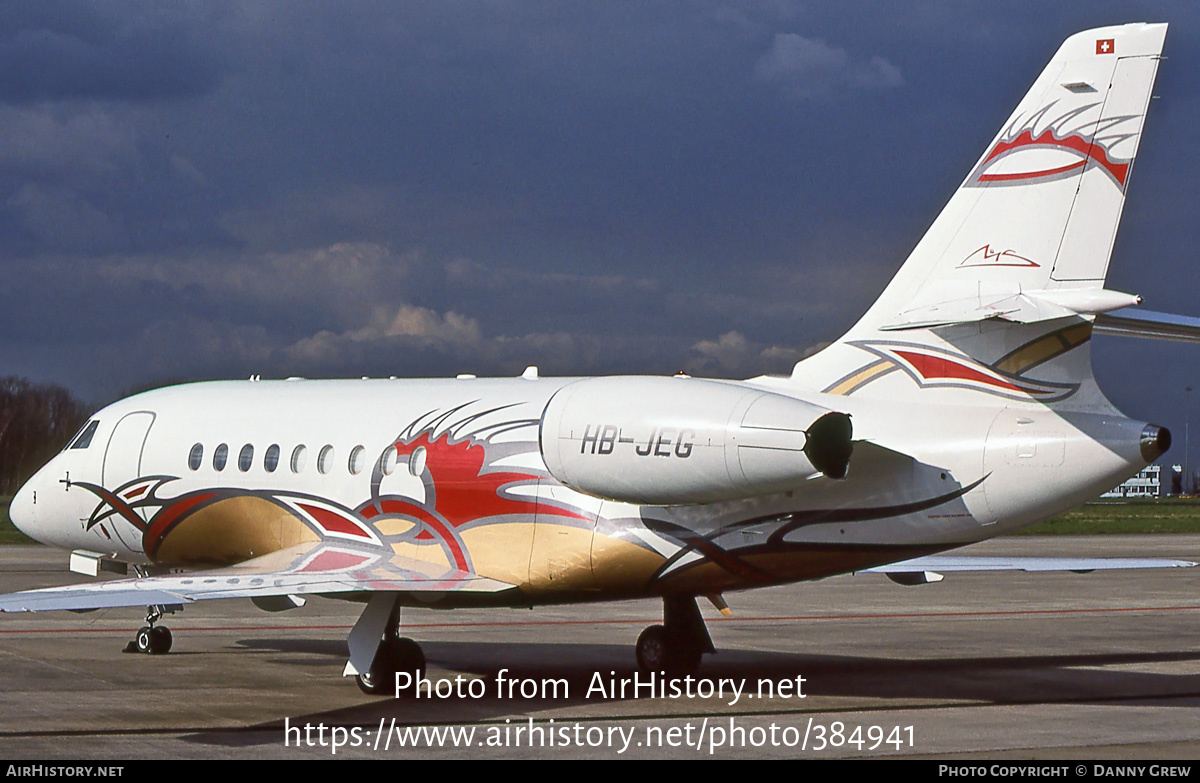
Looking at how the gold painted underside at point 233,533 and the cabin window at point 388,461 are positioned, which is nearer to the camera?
the cabin window at point 388,461

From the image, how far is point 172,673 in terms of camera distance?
704 inches

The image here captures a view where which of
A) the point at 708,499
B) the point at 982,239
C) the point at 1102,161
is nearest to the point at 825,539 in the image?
the point at 708,499

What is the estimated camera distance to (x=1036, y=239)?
13.4 meters

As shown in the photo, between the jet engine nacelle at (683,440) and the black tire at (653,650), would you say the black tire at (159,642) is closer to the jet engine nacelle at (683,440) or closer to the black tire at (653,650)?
the black tire at (653,650)

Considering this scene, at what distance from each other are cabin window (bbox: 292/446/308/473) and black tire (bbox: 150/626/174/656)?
13.2 ft

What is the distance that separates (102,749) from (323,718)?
256 centimetres

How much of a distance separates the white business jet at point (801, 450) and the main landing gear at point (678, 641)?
33 mm

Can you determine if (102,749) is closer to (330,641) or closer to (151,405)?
(151,405)

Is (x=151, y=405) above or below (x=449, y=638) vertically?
above

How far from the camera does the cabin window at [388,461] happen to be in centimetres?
1666

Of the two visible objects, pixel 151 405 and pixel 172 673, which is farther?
pixel 151 405

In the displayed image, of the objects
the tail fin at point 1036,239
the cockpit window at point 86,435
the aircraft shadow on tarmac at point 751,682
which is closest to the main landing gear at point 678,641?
the aircraft shadow on tarmac at point 751,682

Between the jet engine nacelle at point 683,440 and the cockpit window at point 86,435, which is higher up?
the jet engine nacelle at point 683,440

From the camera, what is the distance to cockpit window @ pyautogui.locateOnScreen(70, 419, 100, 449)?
20156 millimetres
